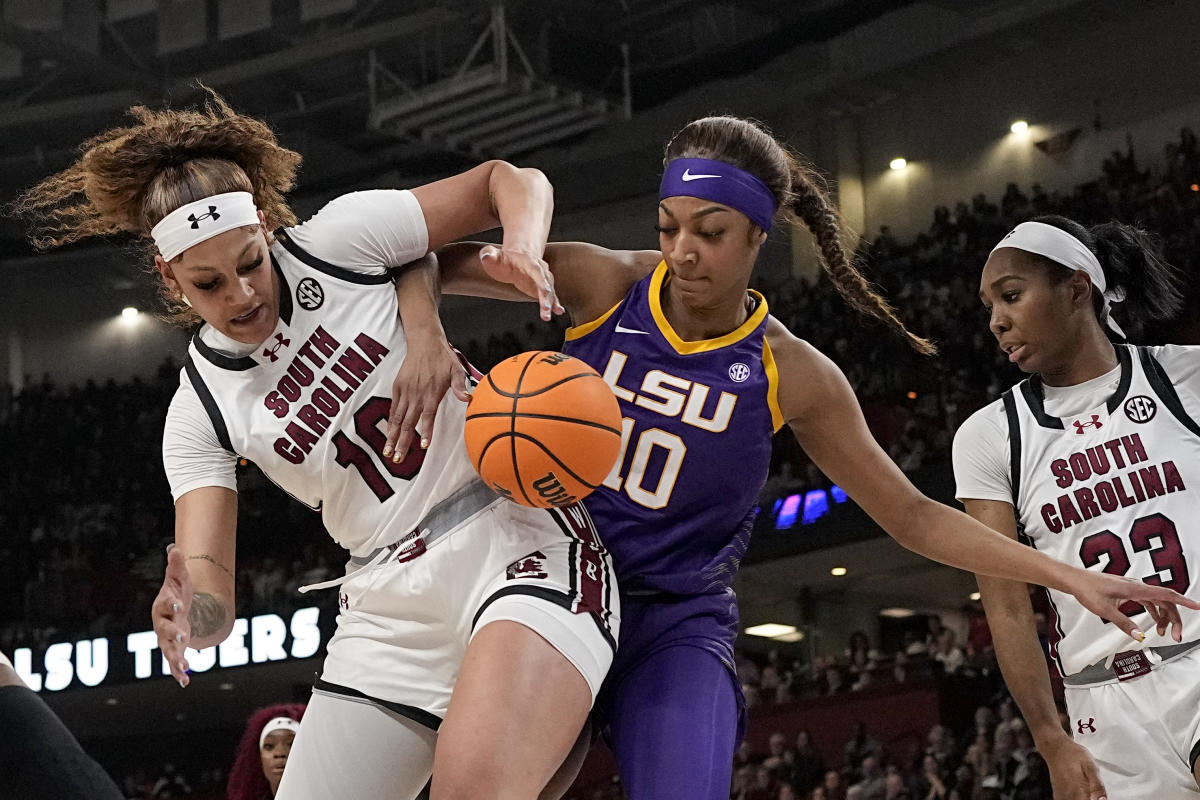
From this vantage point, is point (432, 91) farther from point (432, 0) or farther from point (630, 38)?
point (630, 38)

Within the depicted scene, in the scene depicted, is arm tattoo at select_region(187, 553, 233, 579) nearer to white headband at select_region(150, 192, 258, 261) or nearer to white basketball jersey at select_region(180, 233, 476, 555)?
white basketball jersey at select_region(180, 233, 476, 555)

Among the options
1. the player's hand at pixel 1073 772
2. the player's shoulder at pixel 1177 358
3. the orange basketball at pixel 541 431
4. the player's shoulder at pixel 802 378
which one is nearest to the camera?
the orange basketball at pixel 541 431

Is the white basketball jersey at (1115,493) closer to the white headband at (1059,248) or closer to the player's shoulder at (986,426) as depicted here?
the player's shoulder at (986,426)

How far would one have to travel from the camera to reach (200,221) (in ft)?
10.2

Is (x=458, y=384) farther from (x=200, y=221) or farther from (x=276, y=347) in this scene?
(x=200, y=221)

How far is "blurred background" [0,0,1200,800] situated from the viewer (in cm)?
1855

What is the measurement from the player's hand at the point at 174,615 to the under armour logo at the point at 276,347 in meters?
0.52

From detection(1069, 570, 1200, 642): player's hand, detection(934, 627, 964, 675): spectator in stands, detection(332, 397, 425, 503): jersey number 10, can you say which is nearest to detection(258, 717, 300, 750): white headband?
detection(332, 397, 425, 503): jersey number 10

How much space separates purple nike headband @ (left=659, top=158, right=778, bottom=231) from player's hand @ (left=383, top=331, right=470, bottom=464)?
0.71 meters

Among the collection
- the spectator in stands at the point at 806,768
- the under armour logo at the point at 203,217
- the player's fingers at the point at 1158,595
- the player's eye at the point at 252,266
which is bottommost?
the player's fingers at the point at 1158,595

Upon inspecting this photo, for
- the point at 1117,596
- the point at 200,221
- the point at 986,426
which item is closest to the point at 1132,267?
the point at 986,426

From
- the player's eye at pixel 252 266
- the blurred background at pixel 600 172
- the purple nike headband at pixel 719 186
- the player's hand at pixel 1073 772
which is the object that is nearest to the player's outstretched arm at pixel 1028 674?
the player's hand at pixel 1073 772

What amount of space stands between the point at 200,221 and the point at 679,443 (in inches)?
49.5

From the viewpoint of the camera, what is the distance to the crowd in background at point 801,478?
551 inches
